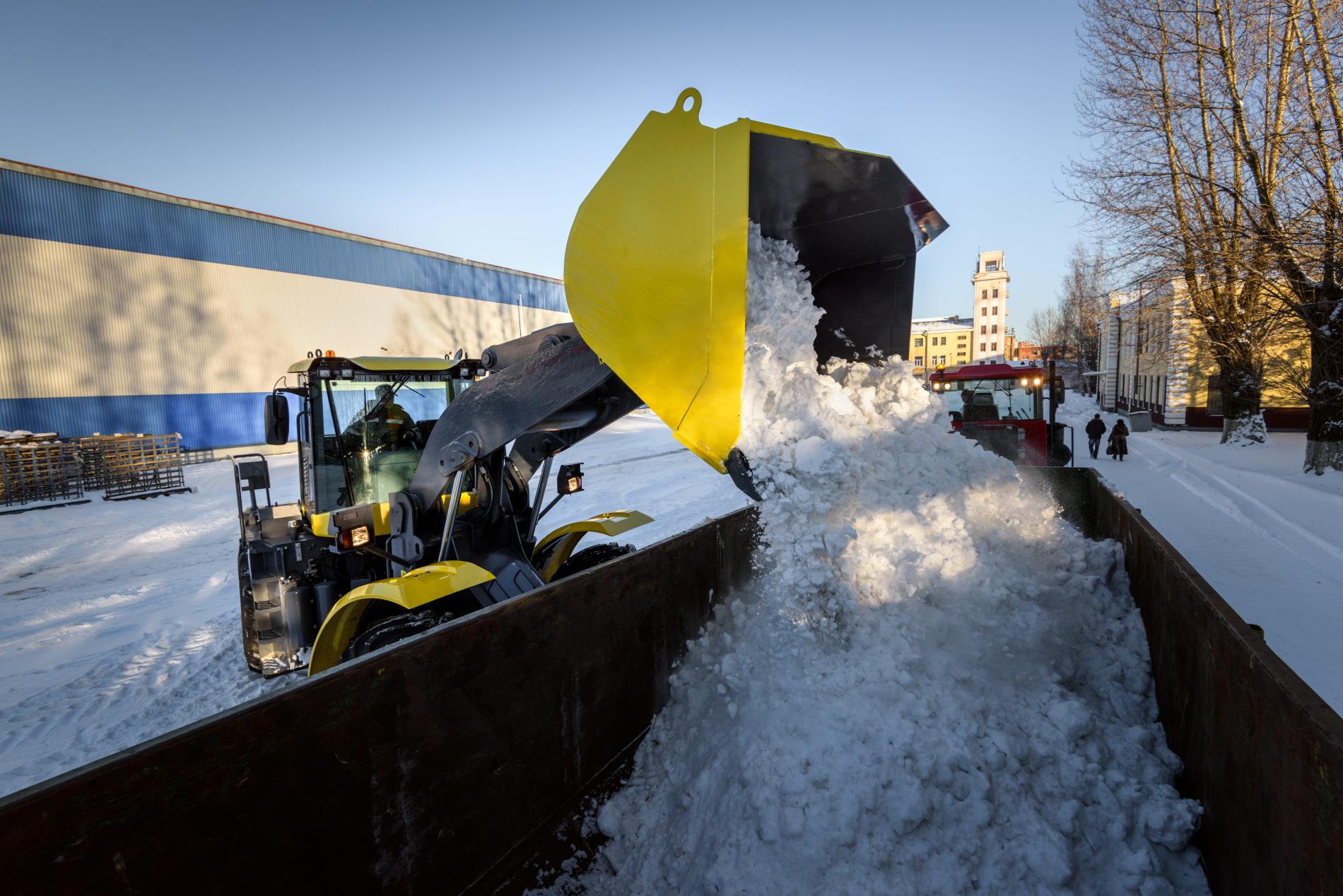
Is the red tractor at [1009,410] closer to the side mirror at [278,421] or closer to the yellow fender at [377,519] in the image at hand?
the yellow fender at [377,519]

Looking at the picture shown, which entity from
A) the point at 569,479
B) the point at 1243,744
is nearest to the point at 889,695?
the point at 1243,744

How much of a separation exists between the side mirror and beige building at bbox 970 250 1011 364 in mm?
87802

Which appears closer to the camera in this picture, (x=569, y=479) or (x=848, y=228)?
(x=848, y=228)

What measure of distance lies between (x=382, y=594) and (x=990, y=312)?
9279 cm

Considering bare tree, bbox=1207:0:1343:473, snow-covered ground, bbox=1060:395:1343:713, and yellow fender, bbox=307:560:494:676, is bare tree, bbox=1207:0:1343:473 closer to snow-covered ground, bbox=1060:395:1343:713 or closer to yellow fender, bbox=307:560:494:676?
snow-covered ground, bbox=1060:395:1343:713

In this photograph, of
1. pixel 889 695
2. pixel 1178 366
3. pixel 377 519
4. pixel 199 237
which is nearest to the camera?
pixel 889 695

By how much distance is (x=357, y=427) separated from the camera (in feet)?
14.0

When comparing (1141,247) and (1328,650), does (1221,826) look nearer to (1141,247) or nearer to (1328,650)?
(1328,650)

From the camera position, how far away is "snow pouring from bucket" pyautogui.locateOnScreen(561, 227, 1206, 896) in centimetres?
220

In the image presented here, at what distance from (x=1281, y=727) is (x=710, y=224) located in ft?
6.86

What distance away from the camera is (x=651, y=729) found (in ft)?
10.0

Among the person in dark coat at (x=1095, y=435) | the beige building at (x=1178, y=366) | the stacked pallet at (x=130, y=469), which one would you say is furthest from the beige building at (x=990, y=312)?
the stacked pallet at (x=130, y=469)

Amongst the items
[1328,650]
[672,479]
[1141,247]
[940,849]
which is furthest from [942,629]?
[1141,247]

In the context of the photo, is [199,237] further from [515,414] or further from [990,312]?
[990,312]
